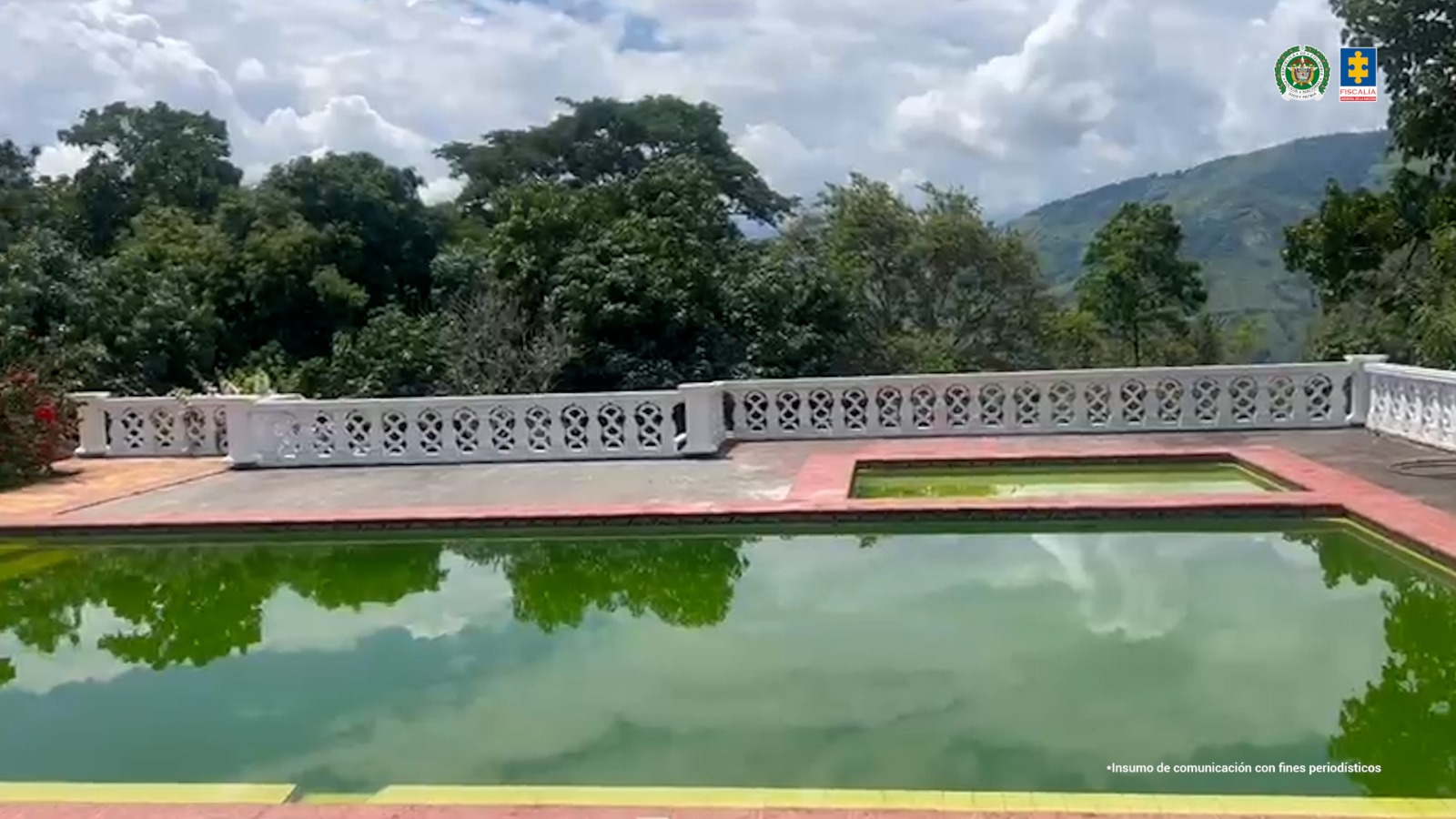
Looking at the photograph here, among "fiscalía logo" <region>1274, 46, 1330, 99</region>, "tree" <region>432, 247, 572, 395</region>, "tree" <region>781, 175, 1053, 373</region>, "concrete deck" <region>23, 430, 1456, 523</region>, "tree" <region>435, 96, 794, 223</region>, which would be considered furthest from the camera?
"tree" <region>435, 96, 794, 223</region>

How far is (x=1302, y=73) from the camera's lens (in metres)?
12.6

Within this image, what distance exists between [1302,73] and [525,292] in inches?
341

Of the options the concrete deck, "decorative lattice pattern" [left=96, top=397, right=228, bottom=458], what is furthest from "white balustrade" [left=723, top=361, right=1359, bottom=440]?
"decorative lattice pattern" [left=96, top=397, right=228, bottom=458]

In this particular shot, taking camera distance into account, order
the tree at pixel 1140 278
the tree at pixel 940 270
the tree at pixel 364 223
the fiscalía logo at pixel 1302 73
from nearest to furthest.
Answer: the fiscalía logo at pixel 1302 73 < the tree at pixel 364 223 < the tree at pixel 940 270 < the tree at pixel 1140 278

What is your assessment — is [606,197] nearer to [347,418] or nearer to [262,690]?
[347,418]

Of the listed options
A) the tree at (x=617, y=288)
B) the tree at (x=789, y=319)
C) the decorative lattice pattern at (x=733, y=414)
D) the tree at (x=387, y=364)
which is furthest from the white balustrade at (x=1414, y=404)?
the tree at (x=387, y=364)

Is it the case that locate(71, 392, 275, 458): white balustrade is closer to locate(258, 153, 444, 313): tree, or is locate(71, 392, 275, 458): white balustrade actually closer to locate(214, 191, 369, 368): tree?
locate(214, 191, 369, 368): tree

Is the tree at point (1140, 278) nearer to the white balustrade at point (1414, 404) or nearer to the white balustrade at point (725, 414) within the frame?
the white balustrade at point (725, 414)

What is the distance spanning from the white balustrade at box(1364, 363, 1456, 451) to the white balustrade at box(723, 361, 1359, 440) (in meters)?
0.42

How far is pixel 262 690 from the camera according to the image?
5.14 metres

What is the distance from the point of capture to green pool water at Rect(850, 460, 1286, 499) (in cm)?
915

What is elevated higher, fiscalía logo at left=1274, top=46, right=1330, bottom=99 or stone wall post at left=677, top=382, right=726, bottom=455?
fiscalía logo at left=1274, top=46, right=1330, bottom=99

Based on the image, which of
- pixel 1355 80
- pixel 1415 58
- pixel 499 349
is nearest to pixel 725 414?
pixel 499 349

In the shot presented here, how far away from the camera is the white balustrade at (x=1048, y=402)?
37.8ft
